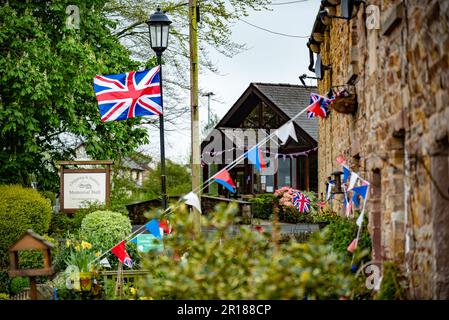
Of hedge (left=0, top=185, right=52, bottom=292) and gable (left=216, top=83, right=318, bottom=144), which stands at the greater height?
gable (left=216, top=83, right=318, bottom=144)

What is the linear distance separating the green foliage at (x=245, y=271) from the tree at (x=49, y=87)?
12418 millimetres

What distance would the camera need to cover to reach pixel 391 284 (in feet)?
25.0

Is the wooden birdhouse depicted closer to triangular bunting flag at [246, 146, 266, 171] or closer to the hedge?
triangular bunting flag at [246, 146, 266, 171]

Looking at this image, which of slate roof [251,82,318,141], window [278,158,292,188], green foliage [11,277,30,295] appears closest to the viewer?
green foliage [11,277,30,295]

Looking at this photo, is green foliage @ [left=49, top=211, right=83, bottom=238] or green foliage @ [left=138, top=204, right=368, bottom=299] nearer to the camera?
green foliage @ [left=138, top=204, right=368, bottom=299]

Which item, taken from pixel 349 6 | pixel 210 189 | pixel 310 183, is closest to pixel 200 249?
pixel 349 6

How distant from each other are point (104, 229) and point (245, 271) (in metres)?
8.48

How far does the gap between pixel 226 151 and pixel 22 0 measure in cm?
1482

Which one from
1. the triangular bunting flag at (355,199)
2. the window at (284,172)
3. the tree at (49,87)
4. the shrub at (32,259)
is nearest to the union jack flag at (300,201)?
the tree at (49,87)

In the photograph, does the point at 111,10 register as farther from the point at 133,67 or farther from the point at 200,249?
the point at 200,249

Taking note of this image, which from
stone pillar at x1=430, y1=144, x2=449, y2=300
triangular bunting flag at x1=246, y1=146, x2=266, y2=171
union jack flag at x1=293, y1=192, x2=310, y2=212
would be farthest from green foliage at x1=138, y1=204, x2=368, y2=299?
union jack flag at x1=293, y1=192, x2=310, y2=212

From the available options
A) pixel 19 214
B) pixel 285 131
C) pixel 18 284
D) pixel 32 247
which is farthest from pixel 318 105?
pixel 19 214

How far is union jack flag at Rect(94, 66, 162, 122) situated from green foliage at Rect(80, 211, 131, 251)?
2.07 metres

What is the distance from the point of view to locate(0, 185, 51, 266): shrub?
16.4m
